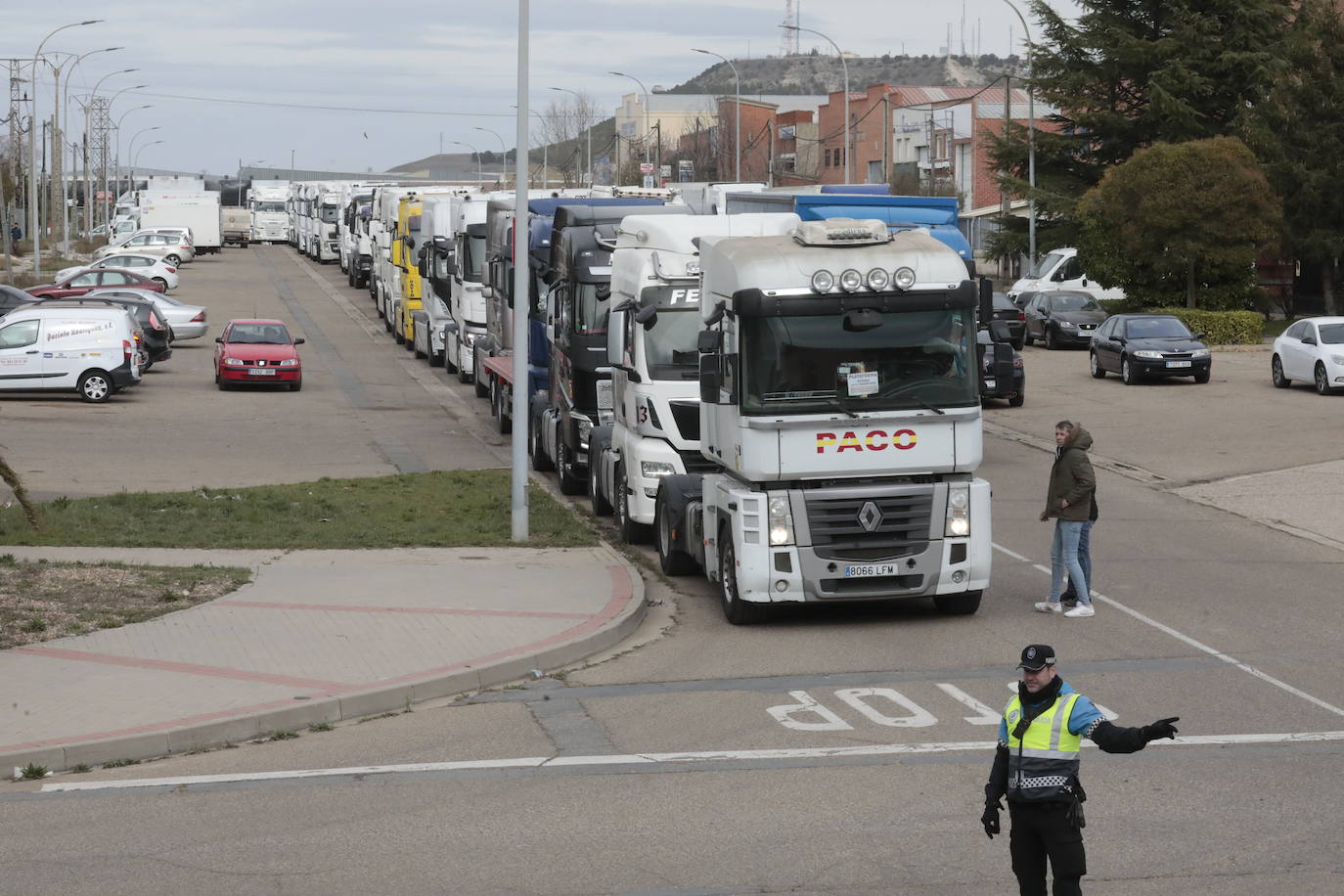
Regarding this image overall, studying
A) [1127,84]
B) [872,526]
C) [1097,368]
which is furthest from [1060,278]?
[872,526]

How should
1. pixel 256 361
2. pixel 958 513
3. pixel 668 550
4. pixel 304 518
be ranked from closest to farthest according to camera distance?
1. pixel 958 513
2. pixel 668 550
3. pixel 304 518
4. pixel 256 361

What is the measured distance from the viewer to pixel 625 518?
1942cm

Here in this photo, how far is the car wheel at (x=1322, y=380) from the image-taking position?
33906 millimetres

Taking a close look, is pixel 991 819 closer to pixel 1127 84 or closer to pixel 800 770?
pixel 800 770

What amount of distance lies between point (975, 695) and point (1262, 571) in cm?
676

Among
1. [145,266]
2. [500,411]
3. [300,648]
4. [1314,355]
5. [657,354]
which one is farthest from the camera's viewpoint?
[145,266]

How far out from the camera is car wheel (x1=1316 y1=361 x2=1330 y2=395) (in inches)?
1335

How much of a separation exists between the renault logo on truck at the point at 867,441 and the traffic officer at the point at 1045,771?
7.21m

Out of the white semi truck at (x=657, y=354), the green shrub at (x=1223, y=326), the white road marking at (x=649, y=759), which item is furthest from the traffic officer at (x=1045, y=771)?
the green shrub at (x=1223, y=326)

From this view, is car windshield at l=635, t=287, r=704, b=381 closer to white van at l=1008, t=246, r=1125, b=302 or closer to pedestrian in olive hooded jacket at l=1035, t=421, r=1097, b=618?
pedestrian in olive hooded jacket at l=1035, t=421, r=1097, b=618

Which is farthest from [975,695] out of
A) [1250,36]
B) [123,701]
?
[1250,36]

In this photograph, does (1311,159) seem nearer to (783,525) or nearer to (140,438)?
(140,438)

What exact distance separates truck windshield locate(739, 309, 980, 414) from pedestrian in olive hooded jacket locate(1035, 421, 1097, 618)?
1.62 metres

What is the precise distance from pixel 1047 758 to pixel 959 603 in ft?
27.8
